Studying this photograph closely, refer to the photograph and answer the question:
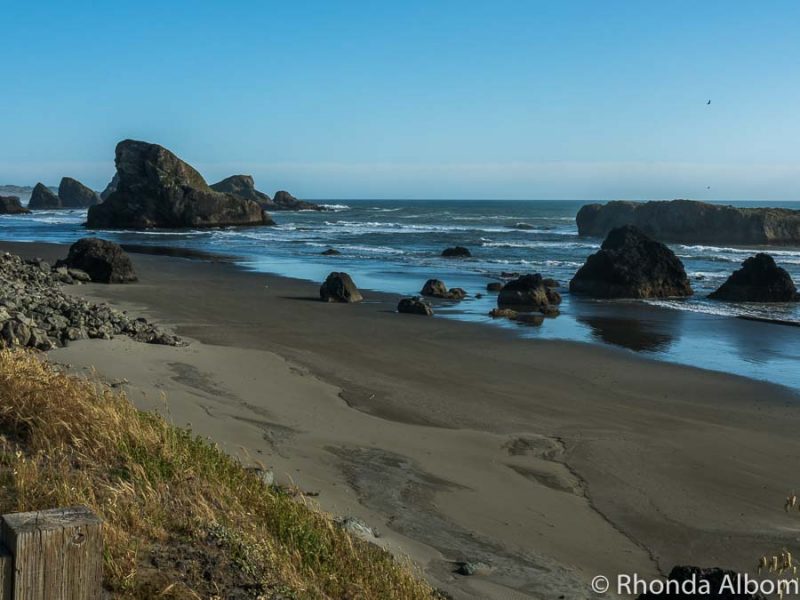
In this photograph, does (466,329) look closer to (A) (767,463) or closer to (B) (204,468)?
(A) (767,463)

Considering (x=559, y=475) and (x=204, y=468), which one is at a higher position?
(x=204, y=468)

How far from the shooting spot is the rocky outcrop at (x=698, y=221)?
61.6m

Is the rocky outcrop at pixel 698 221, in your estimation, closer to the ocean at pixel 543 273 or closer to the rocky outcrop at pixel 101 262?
the ocean at pixel 543 273

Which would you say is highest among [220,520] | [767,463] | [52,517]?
[52,517]

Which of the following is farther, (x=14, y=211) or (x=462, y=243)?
(x=14, y=211)

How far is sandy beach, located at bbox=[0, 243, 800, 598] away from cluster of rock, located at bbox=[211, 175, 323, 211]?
111722mm

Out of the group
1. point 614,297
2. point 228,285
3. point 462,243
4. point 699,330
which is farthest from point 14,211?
point 699,330

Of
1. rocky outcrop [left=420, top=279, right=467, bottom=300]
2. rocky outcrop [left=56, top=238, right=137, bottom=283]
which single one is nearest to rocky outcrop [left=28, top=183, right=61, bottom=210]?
rocky outcrop [left=56, top=238, right=137, bottom=283]

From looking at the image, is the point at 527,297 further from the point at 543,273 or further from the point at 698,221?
the point at 698,221

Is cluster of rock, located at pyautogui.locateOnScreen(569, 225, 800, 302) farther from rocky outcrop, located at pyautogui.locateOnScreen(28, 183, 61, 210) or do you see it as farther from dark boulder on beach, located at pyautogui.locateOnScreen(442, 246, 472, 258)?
rocky outcrop, located at pyautogui.locateOnScreen(28, 183, 61, 210)

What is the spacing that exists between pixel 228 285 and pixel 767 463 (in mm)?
19298

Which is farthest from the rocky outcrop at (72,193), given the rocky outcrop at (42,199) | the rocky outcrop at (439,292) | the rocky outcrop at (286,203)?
the rocky outcrop at (439,292)

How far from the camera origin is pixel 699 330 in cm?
2080

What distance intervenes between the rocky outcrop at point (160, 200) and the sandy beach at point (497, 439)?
5736 centimetres
